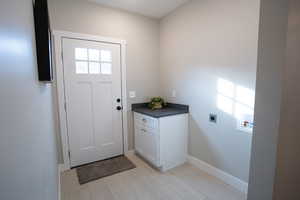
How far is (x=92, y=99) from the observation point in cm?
250

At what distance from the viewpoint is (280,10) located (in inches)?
31.5

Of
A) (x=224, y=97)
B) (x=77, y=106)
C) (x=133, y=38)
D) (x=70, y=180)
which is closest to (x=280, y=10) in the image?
(x=224, y=97)

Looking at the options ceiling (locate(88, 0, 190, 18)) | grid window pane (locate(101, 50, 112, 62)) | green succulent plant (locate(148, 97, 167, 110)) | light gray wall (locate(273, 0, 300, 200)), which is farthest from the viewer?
green succulent plant (locate(148, 97, 167, 110))

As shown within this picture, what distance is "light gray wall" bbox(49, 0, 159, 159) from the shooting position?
2201 millimetres

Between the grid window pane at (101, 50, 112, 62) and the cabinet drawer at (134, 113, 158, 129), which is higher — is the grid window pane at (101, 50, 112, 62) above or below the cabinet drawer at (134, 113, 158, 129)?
above

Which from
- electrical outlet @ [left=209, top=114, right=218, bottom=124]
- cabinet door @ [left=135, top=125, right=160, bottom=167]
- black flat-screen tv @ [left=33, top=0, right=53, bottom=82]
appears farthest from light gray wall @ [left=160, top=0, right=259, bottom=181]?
black flat-screen tv @ [left=33, top=0, right=53, bottom=82]

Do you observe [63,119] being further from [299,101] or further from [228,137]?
[299,101]

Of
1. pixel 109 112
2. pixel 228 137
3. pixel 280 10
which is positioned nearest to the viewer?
pixel 280 10

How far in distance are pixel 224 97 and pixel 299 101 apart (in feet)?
3.61

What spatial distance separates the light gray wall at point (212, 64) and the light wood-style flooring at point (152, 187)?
0.89 feet

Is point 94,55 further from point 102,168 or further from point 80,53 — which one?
point 102,168

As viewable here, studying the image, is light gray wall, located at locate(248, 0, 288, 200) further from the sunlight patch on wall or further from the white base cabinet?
the white base cabinet

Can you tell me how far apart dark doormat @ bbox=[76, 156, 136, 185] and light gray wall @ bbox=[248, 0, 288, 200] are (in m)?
1.92

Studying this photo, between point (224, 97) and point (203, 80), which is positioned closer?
point (224, 97)
